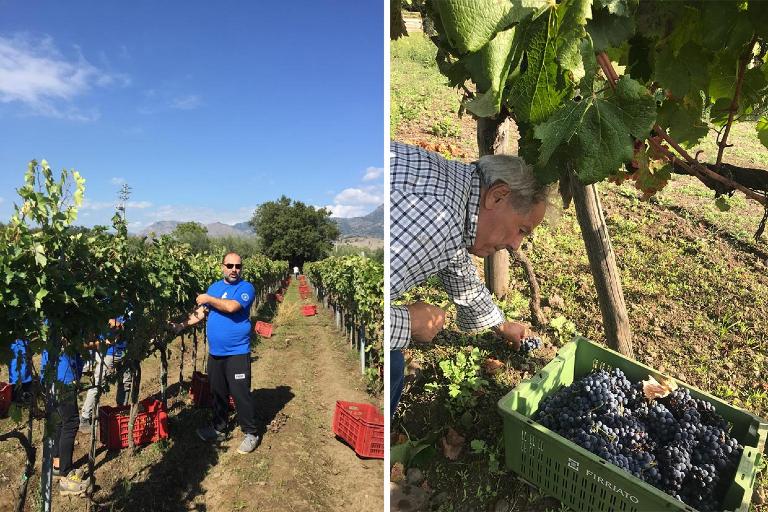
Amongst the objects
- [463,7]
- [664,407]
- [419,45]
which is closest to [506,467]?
[664,407]

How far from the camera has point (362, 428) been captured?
16.0ft

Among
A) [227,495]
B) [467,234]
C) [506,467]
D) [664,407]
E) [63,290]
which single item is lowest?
[227,495]

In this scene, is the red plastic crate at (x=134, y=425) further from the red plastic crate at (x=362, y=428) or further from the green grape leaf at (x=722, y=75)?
the green grape leaf at (x=722, y=75)

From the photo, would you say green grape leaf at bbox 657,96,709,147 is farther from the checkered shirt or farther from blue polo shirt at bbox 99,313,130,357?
blue polo shirt at bbox 99,313,130,357

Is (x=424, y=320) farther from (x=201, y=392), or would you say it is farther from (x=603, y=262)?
(x=201, y=392)

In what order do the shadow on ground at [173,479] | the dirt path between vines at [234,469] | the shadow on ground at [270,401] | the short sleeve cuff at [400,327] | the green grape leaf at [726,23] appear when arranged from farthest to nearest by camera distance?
the shadow on ground at [270,401] < the dirt path between vines at [234,469] < the shadow on ground at [173,479] < the short sleeve cuff at [400,327] < the green grape leaf at [726,23]

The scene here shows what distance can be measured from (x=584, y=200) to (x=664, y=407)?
130 cm

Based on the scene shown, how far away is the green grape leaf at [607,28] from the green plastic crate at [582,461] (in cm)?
204

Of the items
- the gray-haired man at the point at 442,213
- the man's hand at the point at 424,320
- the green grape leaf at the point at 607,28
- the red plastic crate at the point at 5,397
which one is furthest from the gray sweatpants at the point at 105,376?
the green grape leaf at the point at 607,28

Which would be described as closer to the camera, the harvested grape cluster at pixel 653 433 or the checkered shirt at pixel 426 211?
the checkered shirt at pixel 426 211

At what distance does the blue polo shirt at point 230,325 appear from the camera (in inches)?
178

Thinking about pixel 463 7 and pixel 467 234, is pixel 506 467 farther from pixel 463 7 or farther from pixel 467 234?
pixel 463 7

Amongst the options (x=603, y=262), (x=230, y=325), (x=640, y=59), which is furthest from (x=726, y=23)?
(x=230, y=325)

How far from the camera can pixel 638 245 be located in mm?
5473
